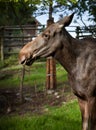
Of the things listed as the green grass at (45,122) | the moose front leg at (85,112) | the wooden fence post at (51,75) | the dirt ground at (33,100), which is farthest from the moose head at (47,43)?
the wooden fence post at (51,75)

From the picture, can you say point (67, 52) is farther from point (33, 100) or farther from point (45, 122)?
point (33, 100)

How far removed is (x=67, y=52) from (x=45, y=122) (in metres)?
2.52

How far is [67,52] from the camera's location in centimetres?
641

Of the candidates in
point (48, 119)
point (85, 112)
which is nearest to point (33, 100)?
point (48, 119)

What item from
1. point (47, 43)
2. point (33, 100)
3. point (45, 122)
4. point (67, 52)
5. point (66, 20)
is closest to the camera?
point (66, 20)

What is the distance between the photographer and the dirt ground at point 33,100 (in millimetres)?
9961

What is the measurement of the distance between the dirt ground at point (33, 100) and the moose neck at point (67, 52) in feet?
11.4

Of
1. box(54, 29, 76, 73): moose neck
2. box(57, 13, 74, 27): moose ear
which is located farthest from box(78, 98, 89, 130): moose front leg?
box(57, 13, 74, 27): moose ear

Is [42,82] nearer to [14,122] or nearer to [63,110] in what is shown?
[63,110]

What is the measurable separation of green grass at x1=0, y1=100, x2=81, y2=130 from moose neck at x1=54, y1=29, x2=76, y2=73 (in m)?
2.10

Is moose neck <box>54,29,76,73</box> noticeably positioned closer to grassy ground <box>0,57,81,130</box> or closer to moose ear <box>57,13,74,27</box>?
moose ear <box>57,13,74,27</box>

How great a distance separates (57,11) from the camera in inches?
753

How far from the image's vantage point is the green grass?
8.20 m

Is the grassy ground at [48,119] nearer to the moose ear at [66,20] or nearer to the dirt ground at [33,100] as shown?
the dirt ground at [33,100]
